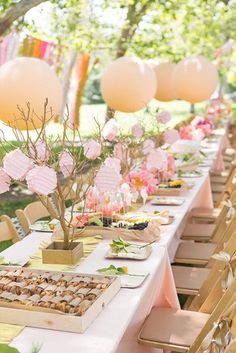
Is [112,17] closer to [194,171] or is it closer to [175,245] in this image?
[194,171]

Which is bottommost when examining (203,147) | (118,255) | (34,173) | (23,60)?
(203,147)

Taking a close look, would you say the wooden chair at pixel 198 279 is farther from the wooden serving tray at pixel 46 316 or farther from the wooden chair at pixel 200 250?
the wooden serving tray at pixel 46 316

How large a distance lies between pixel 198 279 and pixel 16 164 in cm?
145

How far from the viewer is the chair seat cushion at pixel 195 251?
3.79m

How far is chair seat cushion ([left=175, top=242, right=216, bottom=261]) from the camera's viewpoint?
3.79 m

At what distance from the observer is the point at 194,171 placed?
5508 mm

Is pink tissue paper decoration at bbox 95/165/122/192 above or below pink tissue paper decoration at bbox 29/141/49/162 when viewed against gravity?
below

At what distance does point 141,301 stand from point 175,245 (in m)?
1.66

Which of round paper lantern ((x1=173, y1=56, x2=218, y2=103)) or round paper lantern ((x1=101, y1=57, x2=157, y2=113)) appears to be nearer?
round paper lantern ((x1=101, y1=57, x2=157, y2=113))

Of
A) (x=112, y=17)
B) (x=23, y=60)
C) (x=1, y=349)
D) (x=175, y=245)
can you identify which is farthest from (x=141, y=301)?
(x=112, y=17)

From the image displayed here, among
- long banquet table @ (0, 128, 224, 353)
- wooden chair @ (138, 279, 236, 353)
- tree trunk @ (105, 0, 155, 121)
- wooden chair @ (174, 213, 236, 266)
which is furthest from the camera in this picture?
tree trunk @ (105, 0, 155, 121)

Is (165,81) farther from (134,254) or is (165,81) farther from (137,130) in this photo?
(134,254)

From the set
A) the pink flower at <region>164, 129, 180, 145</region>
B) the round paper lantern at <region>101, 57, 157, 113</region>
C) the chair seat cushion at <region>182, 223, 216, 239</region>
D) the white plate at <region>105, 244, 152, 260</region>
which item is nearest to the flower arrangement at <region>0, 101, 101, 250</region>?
the white plate at <region>105, 244, 152, 260</region>

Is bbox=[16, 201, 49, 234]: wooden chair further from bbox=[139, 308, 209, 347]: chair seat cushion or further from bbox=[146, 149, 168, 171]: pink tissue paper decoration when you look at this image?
bbox=[139, 308, 209, 347]: chair seat cushion
